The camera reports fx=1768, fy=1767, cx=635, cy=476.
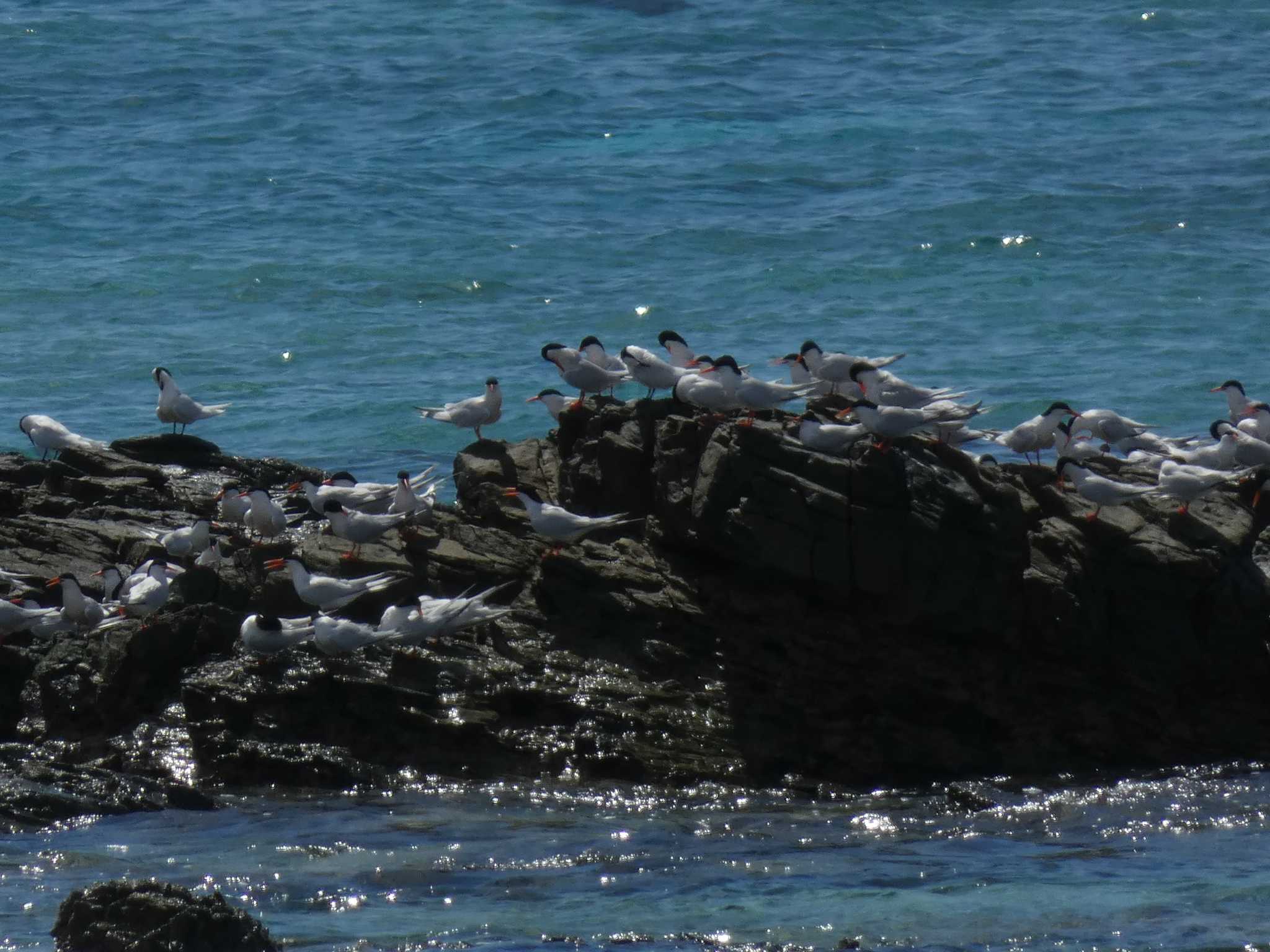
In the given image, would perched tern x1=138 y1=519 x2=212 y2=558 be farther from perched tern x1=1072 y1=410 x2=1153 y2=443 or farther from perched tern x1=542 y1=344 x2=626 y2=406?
perched tern x1=1072 y1=410 x2=1153 y2=443

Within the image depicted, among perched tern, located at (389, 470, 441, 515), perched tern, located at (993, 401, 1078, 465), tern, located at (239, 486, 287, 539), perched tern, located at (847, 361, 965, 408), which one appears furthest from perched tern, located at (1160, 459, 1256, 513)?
tern, located at (239, 486, 287, 539)

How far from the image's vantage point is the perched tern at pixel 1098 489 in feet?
46.7

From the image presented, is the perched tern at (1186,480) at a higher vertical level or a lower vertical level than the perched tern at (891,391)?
lower

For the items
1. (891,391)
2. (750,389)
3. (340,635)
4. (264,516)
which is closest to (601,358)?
(750,389)

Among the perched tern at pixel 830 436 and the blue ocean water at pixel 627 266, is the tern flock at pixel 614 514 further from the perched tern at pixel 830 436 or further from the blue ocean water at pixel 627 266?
the blue ocean water at pixel 627 266

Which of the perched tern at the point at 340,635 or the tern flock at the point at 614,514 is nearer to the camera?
the perched tern at the point at 340,635

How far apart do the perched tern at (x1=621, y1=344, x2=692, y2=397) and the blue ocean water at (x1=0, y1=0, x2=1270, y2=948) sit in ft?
15.3

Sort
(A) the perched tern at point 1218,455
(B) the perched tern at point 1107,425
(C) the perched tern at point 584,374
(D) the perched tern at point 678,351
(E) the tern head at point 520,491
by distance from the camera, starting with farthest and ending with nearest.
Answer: (B) the perched tern at point 1107,425 < (D) the perched tern at point 678,351 < (C) the perched tern at point 584,374 < (A) the perched tern at point 1218,455 < (E) the tern head at point 520,491

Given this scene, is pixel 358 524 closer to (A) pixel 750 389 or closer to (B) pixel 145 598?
(B) pixel 145 598

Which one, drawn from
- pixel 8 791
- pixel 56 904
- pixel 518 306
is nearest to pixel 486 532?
pixel 8 791

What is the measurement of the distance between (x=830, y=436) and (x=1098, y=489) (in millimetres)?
2248

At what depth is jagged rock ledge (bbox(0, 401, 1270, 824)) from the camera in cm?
1323

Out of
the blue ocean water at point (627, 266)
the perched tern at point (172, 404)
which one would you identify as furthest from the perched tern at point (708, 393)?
the perched tern at point (172, 404)

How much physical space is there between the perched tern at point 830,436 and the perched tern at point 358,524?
12.0ft
